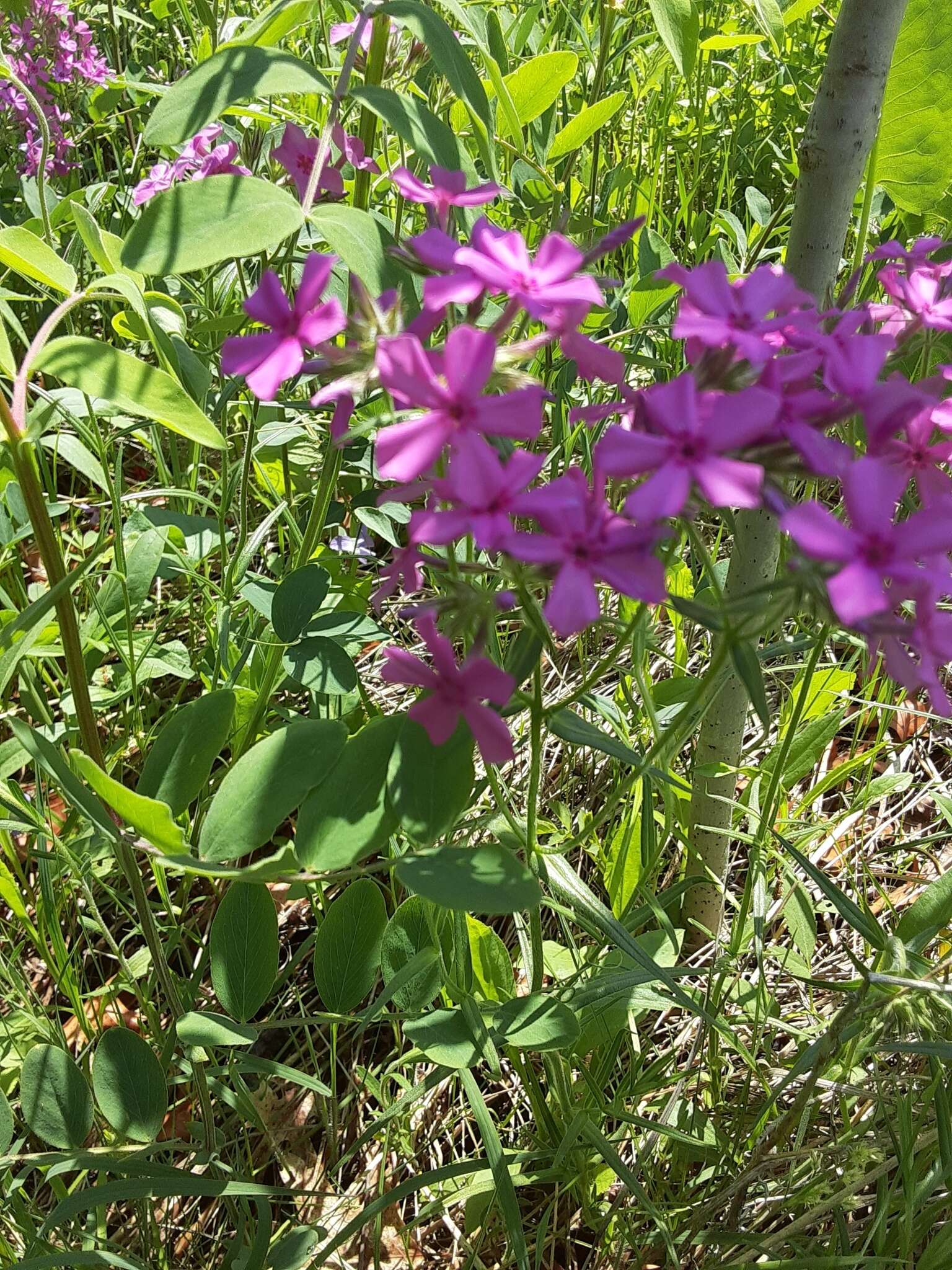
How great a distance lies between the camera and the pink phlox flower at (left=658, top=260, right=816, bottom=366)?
0.78 meters

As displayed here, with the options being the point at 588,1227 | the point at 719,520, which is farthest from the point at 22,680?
the point at 719,520

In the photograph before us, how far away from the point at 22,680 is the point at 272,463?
1.02 m

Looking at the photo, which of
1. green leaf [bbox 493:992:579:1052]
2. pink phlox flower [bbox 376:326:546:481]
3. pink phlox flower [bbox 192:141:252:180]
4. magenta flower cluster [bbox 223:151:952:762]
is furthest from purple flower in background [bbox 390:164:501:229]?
green leaf [bbox 493:992:579:1052]

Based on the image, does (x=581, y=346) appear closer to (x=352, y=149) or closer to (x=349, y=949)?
(x=352, y=149)

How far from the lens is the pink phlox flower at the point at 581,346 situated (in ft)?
2.75

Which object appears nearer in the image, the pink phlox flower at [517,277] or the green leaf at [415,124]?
the pink phlox flower at [517,277]

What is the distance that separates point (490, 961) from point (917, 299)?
82cm

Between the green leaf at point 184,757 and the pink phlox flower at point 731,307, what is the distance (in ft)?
1.63

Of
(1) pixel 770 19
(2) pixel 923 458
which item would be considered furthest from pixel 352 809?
(1) pixel 770 19

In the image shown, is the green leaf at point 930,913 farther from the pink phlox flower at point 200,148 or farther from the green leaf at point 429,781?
the pink phlox flower at point 200,148

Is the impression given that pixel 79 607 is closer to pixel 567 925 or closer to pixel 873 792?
pixel 567 925

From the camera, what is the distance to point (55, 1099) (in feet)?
3.54

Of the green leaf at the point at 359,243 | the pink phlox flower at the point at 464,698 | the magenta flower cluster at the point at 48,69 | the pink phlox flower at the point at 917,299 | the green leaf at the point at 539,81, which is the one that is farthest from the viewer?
the magenta flower cluster at the point at 48,69

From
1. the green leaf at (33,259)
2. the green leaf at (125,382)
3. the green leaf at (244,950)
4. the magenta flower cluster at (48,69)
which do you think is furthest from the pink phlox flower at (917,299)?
the magenta flower cluster at (48,69)
